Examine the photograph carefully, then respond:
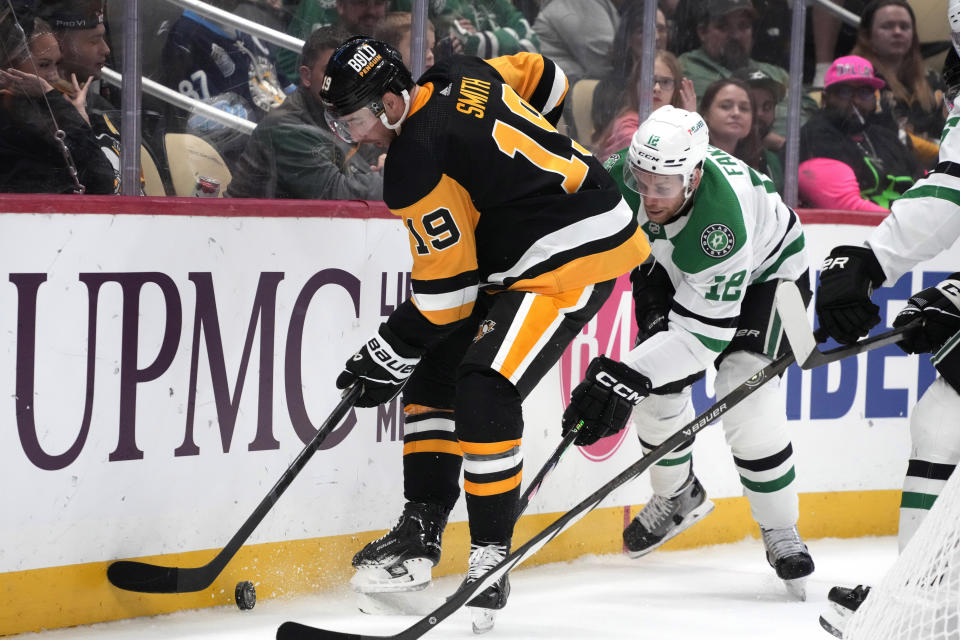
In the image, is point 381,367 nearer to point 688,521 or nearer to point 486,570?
point 486,570

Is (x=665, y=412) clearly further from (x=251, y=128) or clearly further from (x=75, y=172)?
(x=75, y=172)

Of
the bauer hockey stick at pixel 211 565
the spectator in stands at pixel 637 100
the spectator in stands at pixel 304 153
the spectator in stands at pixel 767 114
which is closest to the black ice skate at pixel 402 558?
the bauer hockey stick at pixel 211 565

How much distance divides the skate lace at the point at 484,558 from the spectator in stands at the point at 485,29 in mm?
1371

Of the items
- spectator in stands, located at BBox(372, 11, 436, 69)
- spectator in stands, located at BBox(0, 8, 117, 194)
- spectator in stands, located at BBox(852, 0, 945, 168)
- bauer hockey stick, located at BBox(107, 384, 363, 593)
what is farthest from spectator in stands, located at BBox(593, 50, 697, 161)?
spectator in stands, located at BBox(0, 8, 117, 194)

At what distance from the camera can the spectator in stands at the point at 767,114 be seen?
3826 millimetres

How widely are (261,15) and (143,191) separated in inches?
20.8

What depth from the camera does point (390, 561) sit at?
2.76m

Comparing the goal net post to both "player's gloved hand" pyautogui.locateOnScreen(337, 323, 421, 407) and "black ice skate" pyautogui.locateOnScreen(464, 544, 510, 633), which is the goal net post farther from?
"player's gloved hand" pyautogui.locateOnScreen(337, 323, 421, 407)

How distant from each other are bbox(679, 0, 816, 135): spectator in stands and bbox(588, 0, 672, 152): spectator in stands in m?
0.19

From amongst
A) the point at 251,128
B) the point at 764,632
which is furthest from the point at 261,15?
the point at 764,632

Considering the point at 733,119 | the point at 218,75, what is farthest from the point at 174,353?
the point at 733,119

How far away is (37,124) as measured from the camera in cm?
258

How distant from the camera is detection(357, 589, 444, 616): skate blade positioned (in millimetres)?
2811

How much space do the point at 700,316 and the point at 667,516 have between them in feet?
2.24
